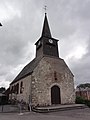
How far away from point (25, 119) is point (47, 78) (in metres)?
8.89

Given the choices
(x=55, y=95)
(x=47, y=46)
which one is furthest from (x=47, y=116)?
(x=47, y=46)

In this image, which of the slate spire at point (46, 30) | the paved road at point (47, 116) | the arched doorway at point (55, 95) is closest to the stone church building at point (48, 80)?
the arched doorway at point (55, 95)

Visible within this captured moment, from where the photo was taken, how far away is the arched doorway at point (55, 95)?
18.1 meters

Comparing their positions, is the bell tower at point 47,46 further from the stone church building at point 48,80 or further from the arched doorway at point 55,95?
the arched doorway at point 55,95

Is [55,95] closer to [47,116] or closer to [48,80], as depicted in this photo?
Answer: [48,80]

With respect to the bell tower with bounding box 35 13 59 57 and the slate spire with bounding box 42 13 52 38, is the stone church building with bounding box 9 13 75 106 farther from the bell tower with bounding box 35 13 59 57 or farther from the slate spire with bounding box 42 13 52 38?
the slate spire with bounding box 42 13 52 38

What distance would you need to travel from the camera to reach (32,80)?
1716cm

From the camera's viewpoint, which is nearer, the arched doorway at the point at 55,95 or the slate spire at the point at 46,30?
the arched doorway at the point at 55,95

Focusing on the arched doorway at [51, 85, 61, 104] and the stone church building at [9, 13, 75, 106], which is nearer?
the stone church building at [9, 13, 75, 106]

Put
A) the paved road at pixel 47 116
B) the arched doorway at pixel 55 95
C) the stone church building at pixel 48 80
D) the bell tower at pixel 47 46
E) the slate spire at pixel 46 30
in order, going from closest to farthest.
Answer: the paved road at pixel 47 116 < the stone church building at pixel 48 80 < the arched doorway at pixel 55 95 < the bell tower at pixel 47 46 < the slate spire at pixel 46 30

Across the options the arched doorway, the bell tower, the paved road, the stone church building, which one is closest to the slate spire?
the bell tower

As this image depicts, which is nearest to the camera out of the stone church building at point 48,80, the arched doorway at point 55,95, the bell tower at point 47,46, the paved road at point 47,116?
the paved road at point 47,116

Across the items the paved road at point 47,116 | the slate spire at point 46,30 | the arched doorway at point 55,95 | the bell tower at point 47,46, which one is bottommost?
the paved road at point 47,116

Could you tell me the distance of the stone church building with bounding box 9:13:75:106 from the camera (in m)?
17.2
